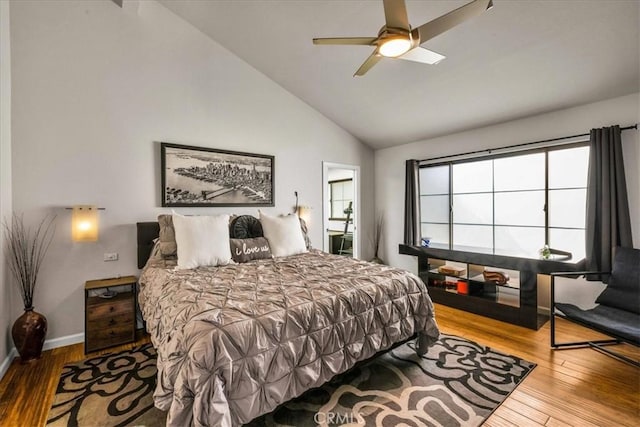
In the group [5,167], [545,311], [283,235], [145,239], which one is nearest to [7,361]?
[145,239]

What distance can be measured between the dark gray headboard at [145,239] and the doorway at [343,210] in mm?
2630

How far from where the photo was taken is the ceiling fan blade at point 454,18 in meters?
1.78

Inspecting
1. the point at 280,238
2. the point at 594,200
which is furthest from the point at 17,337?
the point at 594,200

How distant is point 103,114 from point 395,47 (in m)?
3.04

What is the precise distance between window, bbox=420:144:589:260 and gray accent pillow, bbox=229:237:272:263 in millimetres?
3040

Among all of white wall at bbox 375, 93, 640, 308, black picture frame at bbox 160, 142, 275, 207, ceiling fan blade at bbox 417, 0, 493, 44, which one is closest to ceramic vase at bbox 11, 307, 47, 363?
black picture frame at bbox 160, 142, 275, 207

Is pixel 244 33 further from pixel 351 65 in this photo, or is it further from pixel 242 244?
pixel 242 244

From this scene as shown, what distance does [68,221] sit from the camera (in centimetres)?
292

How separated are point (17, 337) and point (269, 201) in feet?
9.51

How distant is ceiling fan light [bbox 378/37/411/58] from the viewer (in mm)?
2039

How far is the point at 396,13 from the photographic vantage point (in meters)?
1.88

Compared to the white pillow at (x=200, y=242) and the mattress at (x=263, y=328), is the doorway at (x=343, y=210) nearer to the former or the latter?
the white pillow at (x=200, y=242)

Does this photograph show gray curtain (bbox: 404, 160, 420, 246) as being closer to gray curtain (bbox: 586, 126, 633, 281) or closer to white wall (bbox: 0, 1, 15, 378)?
gray curtain (bbox: 586, 126, 633, 281)

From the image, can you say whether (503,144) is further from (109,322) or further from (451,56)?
(109,322)
